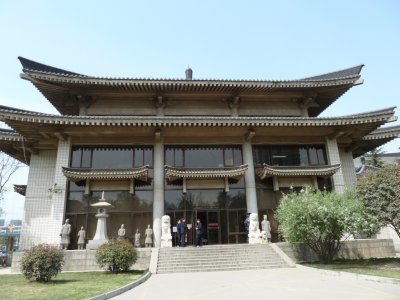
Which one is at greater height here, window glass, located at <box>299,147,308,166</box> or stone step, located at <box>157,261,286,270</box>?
window glass, located at <box>299,147,308,166</box>

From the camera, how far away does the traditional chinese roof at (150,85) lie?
18.9 meters

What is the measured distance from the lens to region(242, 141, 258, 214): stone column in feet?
61.8

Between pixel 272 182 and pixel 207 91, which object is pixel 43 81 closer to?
pixel 207 91

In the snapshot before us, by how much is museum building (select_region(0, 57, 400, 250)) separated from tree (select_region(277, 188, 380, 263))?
13.5ft

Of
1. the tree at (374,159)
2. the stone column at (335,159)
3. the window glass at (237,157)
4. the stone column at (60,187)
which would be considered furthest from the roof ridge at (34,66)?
the tree at (374,159)

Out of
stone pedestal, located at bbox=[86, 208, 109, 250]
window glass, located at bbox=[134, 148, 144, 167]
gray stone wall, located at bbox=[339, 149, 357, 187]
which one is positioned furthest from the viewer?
gray stone wall, located at bbox=[339, 149, 357, 187]

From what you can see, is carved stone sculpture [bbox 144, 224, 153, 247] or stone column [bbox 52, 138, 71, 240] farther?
stone column [bbox 52, 138, 71, 240]

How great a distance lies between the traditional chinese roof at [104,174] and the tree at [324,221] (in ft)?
26.9

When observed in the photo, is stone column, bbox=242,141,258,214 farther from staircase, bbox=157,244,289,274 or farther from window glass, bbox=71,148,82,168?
window glass, bbox=71,148,82,168

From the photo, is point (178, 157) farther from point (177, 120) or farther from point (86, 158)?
point (86, 158)

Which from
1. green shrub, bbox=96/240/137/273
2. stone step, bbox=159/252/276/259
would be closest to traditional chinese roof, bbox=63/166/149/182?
stone step, bbox=159/252/276/259

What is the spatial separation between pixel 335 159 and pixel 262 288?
13.5 metres

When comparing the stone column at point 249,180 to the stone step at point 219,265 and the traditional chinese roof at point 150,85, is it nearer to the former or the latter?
the traditional chinese roof at point 150,85

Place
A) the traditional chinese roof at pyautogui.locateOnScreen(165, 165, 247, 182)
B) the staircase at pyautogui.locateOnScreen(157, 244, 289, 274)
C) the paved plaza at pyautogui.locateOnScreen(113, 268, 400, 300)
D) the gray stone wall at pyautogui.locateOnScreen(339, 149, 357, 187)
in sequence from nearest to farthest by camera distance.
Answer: the paved plaza at pyautogui.locateOnScreen(113, 268, 400, 300) → the staircase at pyautogui.locateOnScreen(157, 244, 289, 274) → the traditional chinese roof at pyautogui.locateOnScreen(165, 165, 247, 182) → the gray stone wall at pyautogui.locateOnScreen(339, 149, 357, 187)
